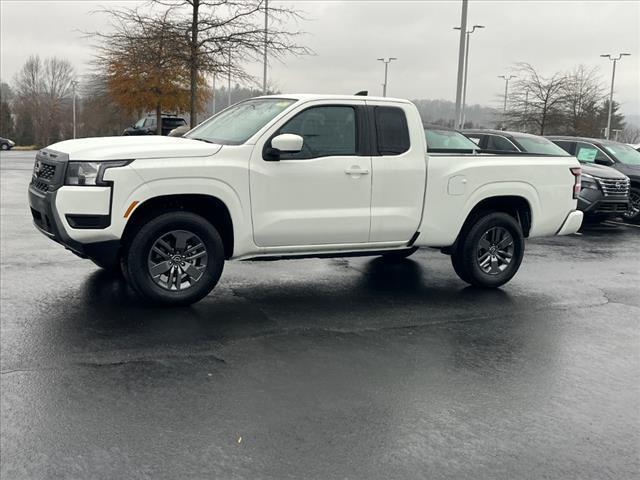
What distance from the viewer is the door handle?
6.84 metres

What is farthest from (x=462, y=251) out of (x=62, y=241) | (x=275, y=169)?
(x=62, y=241)

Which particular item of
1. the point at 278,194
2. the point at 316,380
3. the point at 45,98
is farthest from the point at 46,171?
the point at 45,98

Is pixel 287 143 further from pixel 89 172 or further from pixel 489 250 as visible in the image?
pixel 489 250

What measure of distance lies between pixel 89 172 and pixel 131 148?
407mm

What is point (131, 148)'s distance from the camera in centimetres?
609

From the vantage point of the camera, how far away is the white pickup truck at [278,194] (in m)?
6.02

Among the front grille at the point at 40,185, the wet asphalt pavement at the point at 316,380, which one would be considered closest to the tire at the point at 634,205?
the wet asphalt pavement at the point at 316,380

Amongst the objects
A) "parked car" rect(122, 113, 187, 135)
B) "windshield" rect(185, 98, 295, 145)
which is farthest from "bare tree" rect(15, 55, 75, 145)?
"windshield" rect(185, 98, 295, 145)

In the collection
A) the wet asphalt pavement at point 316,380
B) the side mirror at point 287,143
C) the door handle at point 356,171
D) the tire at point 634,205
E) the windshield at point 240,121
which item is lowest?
the wet asphalt pavement at point 316,380

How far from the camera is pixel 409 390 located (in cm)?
468

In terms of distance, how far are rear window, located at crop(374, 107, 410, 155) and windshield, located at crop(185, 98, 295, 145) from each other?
3.03 ft

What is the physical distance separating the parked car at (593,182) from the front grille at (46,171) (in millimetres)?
9285

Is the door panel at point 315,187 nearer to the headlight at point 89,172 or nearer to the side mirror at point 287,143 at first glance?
the side mirror at point 287,143

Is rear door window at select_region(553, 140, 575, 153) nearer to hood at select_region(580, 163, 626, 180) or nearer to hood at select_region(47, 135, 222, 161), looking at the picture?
hood at select_region(580, 163, 626, 180)
